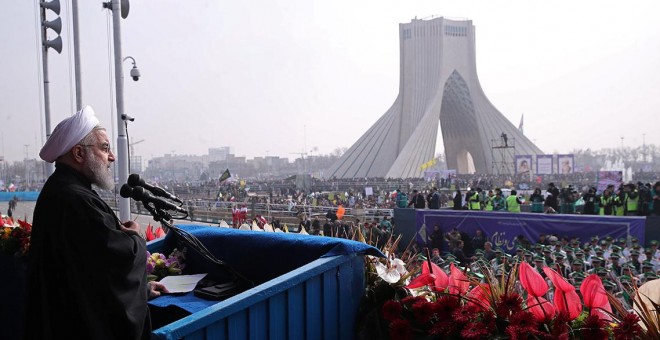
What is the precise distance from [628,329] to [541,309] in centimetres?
35

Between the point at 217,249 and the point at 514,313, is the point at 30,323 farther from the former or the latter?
the point at 514,313

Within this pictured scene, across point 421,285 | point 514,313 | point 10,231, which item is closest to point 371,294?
point 421,285

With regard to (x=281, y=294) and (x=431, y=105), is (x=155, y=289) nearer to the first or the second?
(x=281, y=294)

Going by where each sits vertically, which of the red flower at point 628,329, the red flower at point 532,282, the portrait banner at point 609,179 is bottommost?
the portrait banner at point 609,179

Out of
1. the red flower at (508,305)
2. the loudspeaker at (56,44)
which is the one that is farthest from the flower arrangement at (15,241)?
the loudspeaker at (56,44)

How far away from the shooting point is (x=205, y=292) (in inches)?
105

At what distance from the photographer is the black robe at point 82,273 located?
2117mm

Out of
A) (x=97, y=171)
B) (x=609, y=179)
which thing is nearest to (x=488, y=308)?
(x=97, y=171)

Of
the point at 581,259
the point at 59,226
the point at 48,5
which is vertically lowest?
the point at 581,259

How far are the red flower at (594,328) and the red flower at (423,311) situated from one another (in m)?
0.68

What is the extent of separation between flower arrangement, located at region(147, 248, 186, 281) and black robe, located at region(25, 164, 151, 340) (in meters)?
0.90

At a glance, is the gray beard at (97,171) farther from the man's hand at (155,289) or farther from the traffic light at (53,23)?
the traffic light at (53,23)

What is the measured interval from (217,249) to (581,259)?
6.99 meters

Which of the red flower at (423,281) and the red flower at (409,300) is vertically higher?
the red flower at (423,281)
